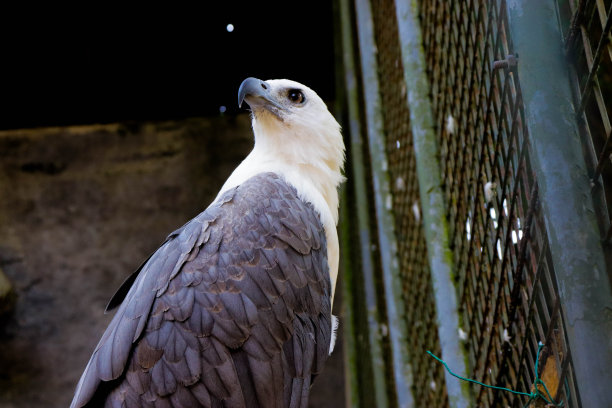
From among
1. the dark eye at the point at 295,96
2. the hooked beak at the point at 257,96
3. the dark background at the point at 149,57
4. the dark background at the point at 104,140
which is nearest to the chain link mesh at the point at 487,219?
the dark eye at the point at 295,96

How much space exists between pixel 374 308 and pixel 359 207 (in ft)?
2.32

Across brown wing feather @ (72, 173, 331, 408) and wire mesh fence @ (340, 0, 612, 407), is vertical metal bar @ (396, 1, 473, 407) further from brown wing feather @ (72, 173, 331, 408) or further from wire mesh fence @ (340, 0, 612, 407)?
brown wing feather @ (72, 173, 331, 408)

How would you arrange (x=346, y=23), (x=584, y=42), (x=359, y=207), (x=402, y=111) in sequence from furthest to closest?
(x=346, y=23)
(x=359, y=207)
(x=402, y=111)
(x=584, y=42)

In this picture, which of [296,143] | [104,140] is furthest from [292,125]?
[104,140]

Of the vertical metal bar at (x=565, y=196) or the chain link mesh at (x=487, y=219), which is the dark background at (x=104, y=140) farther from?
the vertical metal bar at (x=565, y=196)

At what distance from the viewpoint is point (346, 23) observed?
5.02 metres

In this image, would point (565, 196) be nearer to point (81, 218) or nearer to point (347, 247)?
point (347, 247)

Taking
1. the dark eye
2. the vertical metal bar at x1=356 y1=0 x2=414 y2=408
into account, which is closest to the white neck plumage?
the dark eye

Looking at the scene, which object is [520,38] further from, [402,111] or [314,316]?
[402,111]

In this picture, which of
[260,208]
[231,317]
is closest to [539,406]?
[231,317]

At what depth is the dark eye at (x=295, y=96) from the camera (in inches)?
133

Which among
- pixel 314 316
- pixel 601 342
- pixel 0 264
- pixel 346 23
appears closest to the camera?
pixel 601 342

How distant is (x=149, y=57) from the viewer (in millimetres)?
6895

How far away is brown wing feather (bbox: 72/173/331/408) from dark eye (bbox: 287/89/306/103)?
0.90 meters
